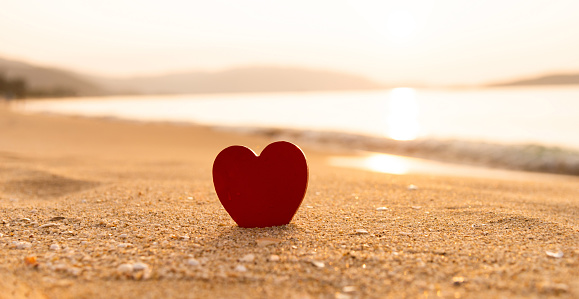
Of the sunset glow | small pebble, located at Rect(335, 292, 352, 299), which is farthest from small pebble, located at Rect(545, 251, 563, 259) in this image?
the sunset glow

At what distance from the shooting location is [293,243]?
2785mm

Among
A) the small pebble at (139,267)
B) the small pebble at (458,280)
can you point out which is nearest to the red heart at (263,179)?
the small pebble at (139,267)

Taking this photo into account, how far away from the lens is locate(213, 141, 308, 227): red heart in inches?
121

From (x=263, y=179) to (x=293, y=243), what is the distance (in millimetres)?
546

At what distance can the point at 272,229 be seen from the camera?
3.11 metres

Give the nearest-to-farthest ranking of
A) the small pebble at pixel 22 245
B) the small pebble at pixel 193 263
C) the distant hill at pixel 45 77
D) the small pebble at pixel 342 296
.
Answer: the small pebble at pixel 342 296, the small pebble at pixel 193 263, the small pebble at pixel 22 245, the distant hill at pixel 45 77

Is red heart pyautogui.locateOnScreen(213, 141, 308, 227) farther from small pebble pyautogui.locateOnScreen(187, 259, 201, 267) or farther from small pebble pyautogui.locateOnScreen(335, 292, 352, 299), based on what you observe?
small pebble pyautogui.locateOnScreen(335, 292, 352, 299)

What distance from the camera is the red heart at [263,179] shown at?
3082mm

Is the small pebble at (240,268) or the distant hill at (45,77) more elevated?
the distant hill at (45,77)

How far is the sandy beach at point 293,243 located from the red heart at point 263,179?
17 cm

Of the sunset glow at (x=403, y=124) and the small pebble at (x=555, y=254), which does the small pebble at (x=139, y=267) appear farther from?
the sunset glow at (x=403, y=124)

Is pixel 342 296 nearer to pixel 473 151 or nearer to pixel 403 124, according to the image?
pixel 473 151

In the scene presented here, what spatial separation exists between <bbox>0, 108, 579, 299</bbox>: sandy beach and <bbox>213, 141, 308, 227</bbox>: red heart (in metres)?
0.17

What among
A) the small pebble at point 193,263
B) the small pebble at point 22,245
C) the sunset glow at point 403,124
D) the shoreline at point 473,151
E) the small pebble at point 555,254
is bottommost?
the small pebble at point 22,245
